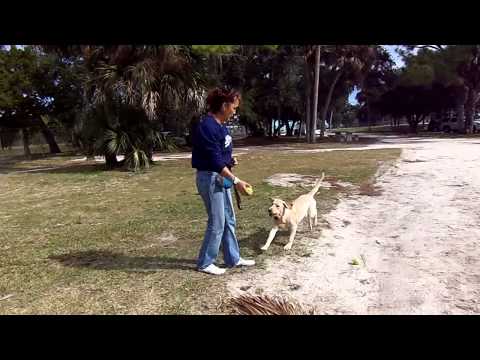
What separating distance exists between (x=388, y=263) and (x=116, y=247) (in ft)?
10.8

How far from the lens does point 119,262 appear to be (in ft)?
13.8

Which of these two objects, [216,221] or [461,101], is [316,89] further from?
[216,221]

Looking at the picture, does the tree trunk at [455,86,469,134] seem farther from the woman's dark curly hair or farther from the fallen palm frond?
the fallen palm frond

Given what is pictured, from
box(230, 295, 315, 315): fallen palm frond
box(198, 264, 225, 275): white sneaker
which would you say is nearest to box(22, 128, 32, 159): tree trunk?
box(198, 264, 225, 275): white sneaker

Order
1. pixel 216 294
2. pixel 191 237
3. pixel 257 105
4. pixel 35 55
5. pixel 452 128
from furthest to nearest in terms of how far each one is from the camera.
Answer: pixel 452 128, pixel 257 105, pixel 35 55, pixel 191 237, pixel 216 294

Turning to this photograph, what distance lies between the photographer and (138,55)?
490 inches

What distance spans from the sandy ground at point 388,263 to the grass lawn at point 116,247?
40cm

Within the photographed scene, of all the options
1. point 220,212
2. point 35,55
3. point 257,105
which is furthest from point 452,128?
point 220,212

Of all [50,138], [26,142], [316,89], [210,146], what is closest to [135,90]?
[210,146]

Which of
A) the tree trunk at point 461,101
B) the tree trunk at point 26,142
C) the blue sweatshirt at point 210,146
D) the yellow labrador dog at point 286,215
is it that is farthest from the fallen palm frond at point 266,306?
the tree trunk at point 461,101
